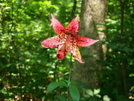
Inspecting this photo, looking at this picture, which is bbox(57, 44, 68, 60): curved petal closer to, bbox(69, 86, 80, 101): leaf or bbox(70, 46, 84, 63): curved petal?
bbox(70, 46, 84, 63): curved petal

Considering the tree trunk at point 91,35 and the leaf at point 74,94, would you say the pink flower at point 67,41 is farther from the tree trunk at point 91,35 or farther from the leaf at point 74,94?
the tree trunk at point 91,35

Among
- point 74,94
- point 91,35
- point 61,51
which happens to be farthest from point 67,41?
point 91,35

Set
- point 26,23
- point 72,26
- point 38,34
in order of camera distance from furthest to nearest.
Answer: point 38,34, point 26,23, point 72,26

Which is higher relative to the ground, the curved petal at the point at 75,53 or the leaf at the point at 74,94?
the curved petal at the point at 75,53

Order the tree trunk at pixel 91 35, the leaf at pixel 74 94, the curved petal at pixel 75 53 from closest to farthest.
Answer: the leaf at pixel 74 94, the curved petal at pixel 75 53, the tree trunk at pixel 91 35

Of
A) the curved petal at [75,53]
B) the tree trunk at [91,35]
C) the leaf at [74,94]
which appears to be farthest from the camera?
the tree trunk at [91,35]

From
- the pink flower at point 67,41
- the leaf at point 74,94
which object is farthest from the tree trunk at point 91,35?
the leaf at point 74,94

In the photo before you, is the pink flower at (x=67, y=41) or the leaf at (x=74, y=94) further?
the pink flower at (x=67, y=41)

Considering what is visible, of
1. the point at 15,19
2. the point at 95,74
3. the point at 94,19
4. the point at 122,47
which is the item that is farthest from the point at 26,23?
the point at 122,47

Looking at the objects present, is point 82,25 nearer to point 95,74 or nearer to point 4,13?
point 95,74
